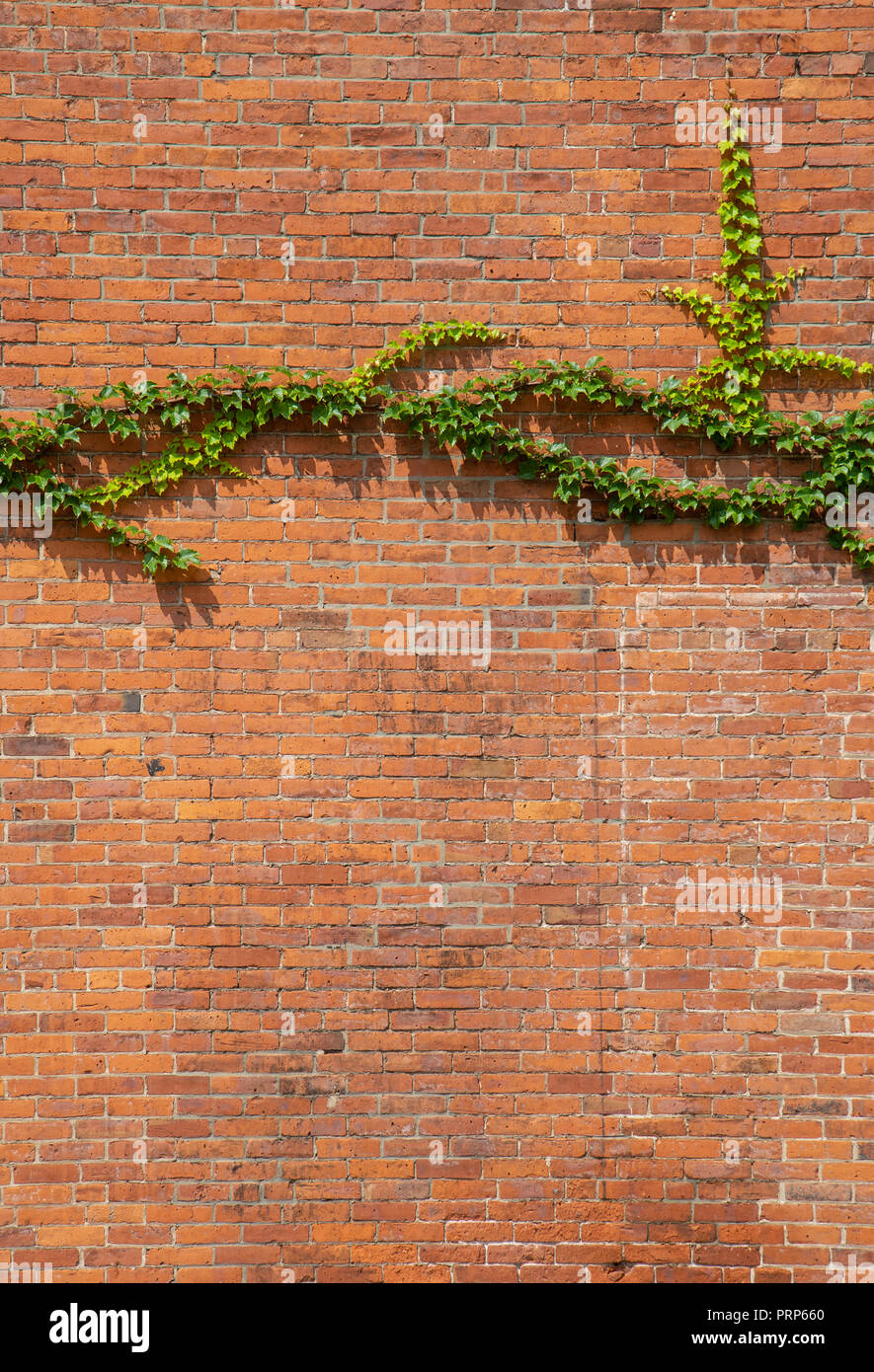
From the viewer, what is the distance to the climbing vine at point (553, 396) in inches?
124

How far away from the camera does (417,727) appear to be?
10.5 feet

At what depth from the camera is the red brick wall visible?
3.12m

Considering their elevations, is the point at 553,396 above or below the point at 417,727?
above

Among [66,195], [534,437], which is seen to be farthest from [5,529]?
[534,437]

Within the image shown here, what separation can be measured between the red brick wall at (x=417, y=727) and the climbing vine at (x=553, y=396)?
79 millimetres

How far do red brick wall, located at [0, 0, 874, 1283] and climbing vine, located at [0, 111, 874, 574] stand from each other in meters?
0.08

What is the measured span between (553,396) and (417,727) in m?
1.22

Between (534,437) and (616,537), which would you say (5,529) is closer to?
(534,437)

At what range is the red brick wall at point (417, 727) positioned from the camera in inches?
123

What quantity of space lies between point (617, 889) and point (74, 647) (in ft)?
6.57

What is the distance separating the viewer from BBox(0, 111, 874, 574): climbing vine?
10.3 ft

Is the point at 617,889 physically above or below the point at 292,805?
below

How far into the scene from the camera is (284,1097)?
313 cm

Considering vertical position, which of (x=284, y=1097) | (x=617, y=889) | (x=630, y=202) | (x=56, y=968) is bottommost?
(x=284, y=1097)
